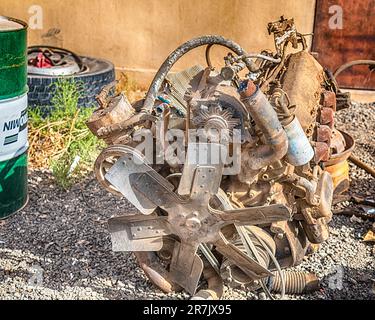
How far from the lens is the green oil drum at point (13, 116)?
4617 millimetres

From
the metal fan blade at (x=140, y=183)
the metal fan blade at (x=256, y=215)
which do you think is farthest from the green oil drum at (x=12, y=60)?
the metal fan blade at (x=256, y=215)

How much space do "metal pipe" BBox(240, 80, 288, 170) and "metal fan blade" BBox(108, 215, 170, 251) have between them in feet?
2.09

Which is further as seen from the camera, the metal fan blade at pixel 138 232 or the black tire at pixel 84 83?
the black tire at pixel 84 83

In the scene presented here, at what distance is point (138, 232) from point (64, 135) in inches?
100

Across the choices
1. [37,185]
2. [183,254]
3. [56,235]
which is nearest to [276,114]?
[183,254]

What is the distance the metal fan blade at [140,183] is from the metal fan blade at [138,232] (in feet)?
0.43

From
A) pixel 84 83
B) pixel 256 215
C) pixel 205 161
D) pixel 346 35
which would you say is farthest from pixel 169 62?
pixel 346 35

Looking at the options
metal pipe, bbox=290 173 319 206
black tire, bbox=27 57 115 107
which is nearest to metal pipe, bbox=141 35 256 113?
metal pipe, bbox=290 173 319 206

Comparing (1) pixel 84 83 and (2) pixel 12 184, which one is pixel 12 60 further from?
(1) pixel 84 83

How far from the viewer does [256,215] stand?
12.0 feet

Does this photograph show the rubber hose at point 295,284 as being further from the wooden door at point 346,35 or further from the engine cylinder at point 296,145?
the wooden door at point 346,35

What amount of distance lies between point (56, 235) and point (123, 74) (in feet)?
10.2

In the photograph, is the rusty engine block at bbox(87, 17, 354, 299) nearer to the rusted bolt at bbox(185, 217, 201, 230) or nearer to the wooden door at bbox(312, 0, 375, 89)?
the rusted bolt at bbox(185, 217, 201, 230)

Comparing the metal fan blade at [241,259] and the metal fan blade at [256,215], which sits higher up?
the metal fan blade at [256,215]
